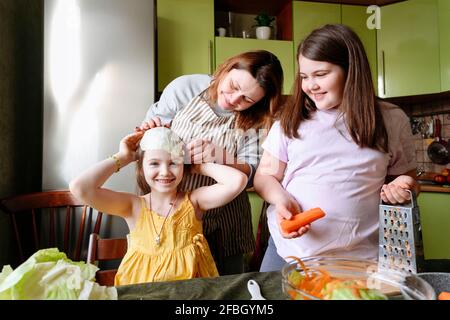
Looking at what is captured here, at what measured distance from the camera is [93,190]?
2.57ft

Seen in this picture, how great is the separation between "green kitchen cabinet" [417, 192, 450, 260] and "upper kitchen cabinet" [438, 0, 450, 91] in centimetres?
69

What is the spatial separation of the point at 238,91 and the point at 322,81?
0.23m

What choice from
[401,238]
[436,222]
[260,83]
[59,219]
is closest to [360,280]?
[401,238]

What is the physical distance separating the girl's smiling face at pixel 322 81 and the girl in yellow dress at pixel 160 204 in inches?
10.5

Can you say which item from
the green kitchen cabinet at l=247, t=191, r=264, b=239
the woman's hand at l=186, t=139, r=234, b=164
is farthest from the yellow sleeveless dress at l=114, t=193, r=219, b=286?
the green kitchen cabinet at l=247, t=191, r=264, b=239

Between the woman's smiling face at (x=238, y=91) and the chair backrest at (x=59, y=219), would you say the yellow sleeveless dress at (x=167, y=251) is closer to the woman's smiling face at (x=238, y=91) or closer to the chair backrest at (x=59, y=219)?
the woman's smiling face at (x=238, y=91)

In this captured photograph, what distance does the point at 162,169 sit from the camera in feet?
2.62

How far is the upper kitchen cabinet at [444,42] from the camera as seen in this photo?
6.41ft

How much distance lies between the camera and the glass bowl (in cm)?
38

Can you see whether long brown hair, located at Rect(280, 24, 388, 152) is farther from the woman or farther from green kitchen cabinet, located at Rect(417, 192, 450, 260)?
green kitchen cabinet, located at Rect(417, 192, 450, 260)

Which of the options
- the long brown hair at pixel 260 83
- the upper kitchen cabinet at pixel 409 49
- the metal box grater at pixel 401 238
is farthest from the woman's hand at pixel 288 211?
the upper kitchen cabinet at pixel 409 49

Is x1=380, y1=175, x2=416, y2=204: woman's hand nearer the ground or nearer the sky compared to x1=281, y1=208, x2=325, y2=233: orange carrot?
nearer the sky
